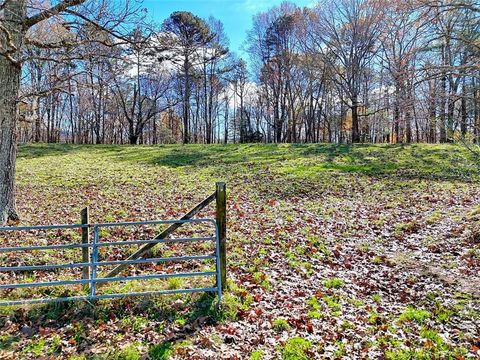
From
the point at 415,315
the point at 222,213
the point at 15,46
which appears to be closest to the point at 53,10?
the point at 15,46

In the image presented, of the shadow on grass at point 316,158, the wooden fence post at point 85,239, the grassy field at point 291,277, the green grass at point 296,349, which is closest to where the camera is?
the green grass at point 296,349

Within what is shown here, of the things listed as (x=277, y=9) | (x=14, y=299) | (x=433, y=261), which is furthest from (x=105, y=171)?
(x=277, y=9)

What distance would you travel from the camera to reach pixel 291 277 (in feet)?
21.6

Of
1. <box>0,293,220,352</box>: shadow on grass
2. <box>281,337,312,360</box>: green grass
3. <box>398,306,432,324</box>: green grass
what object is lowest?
<box>281,337,312,360</box>: green grass

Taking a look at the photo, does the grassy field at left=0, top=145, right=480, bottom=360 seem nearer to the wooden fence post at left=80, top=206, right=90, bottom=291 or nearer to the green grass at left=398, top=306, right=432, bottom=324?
the green grass at left=398, top=306, right=432, bottom=324

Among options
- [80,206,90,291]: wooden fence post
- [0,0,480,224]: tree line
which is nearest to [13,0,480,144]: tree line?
[0,0,480,224]: tree line

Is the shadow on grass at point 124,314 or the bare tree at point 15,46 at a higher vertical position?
the bare tree at point 15,46

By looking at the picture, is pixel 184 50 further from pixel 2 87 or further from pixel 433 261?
pixel 433 261

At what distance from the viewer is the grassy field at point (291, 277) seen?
179 inches

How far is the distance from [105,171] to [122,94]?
23031mm

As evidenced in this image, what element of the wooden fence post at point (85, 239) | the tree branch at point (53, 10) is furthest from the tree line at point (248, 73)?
the wooden fence post at point (85, 239)

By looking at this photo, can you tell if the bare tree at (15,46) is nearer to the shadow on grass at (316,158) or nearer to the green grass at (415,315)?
the green grass at (415,315)

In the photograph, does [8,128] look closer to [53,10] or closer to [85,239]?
[53,10]

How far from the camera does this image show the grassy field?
4535mm
